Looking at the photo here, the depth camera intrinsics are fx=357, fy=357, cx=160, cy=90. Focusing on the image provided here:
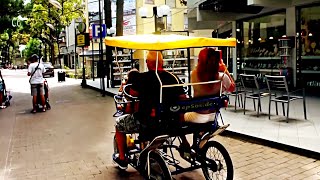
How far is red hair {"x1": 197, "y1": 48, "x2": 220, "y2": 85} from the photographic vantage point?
423cm

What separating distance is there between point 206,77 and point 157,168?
1.22 m

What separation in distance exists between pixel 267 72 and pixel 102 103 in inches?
264

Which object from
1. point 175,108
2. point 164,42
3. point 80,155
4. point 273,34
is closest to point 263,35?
point 273,34

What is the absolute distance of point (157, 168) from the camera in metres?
4.03

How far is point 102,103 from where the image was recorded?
12.2 meters

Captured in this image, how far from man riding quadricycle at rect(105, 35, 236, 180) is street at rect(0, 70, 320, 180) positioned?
0.53 metres

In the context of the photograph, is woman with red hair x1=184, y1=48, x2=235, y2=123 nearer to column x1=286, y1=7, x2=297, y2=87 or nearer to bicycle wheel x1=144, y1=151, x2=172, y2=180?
bicycle wheel x1=144, y1=151, x2=172, y2=180

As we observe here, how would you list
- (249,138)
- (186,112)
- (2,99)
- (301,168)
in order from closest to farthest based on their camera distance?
(186,112), (301,168), (249,138), (2,99)

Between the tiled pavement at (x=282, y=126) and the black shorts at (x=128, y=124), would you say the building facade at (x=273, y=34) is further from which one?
the black shorts at (x=128, y=124)

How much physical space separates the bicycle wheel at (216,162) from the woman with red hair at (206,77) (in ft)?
1.14

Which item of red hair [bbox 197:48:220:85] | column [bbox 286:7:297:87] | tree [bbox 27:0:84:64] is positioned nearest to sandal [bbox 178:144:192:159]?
red hair [bbox 197:48:220:85]

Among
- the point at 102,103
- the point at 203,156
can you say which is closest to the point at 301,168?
the point at 203,156

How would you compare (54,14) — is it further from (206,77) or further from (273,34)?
(206,77)

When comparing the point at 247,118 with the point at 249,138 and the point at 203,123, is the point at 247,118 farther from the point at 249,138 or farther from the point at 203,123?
the point at 203,123
